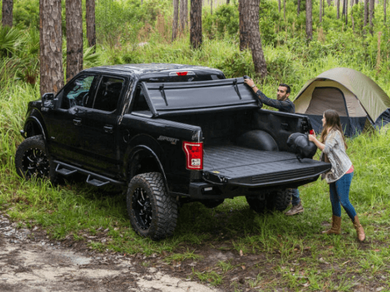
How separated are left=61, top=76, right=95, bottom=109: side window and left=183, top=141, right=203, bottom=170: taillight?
2.38 metres

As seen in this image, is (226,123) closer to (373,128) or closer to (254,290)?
(254,290)

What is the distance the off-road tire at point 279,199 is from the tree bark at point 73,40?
5.75m

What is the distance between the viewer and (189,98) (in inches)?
245

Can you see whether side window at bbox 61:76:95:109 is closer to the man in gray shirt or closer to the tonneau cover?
the tonneau cover

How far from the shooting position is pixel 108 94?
21.6 feet

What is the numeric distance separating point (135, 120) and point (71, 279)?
1.99 meters

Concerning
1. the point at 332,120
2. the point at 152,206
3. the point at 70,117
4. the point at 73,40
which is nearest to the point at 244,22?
the point at 73,40

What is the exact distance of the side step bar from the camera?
650cm

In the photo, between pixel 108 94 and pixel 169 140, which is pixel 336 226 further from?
pixel 108 94

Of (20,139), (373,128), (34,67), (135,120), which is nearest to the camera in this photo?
(135,120)

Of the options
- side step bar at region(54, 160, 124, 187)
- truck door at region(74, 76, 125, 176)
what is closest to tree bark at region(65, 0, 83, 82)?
side step bar at region(54, 160, 124, 187)

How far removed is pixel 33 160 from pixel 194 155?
3.89 meters

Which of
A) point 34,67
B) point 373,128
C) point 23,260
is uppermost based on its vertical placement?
point 34,67

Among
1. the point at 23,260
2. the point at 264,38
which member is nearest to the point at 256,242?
the point at 23,260
